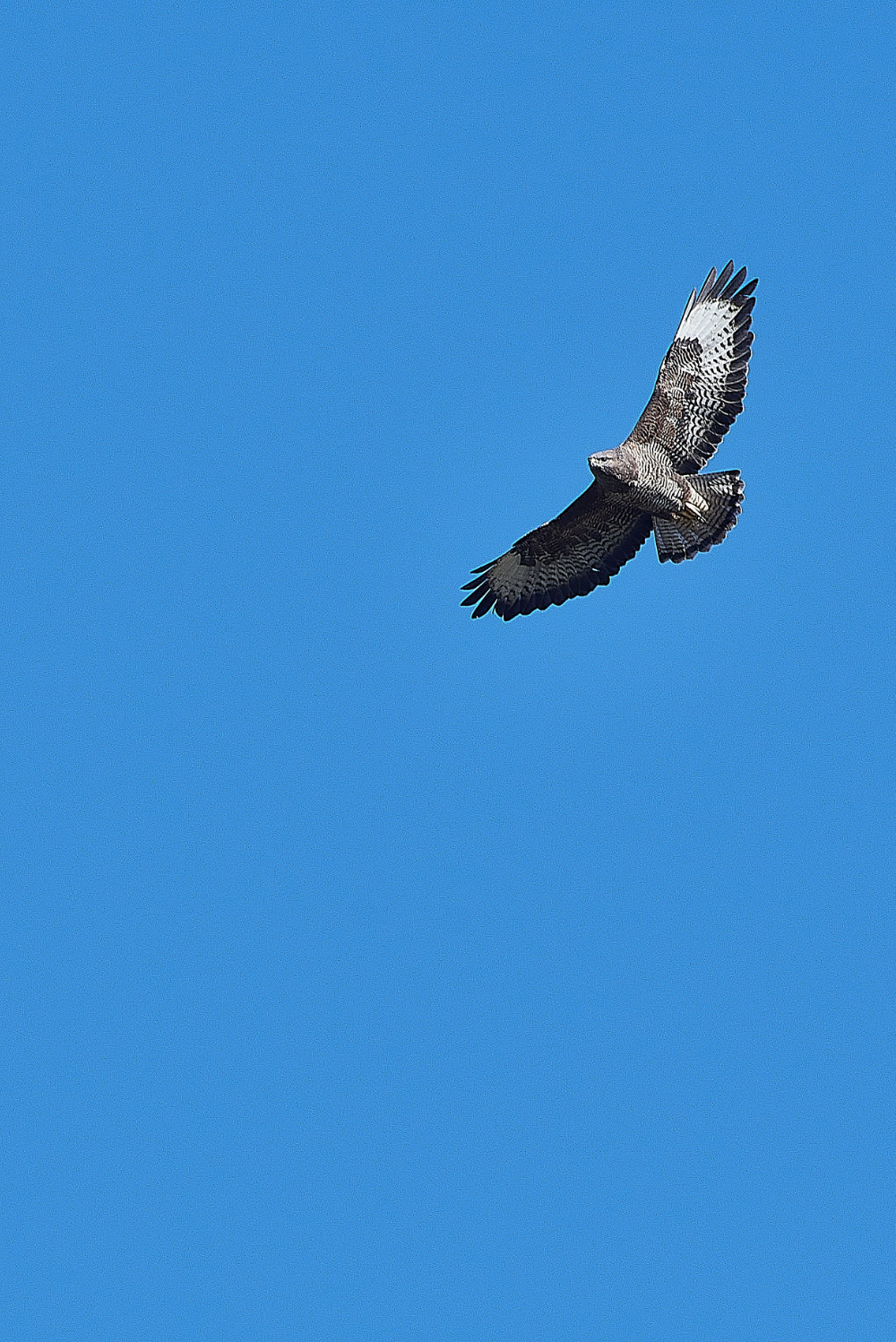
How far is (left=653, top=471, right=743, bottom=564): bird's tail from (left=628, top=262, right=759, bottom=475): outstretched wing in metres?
0.27

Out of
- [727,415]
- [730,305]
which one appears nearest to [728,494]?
[727,415]

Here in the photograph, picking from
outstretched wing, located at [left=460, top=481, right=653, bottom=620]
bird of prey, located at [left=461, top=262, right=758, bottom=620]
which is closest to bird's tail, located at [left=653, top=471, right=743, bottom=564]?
bird of prey, located at [left=461, top=262, right=758, bottom=620]

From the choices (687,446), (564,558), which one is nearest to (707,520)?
(687,446)

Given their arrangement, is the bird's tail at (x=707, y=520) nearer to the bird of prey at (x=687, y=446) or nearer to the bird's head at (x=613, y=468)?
the bird of prey at (x=687, y=446)

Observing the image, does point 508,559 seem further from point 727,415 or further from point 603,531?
point 727,415

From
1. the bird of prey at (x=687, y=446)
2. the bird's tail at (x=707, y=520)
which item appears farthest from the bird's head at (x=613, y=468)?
the bird's tail at (x=707, y=520)

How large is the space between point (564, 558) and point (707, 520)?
186cm

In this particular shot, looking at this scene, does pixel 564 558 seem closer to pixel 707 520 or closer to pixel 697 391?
pixel 707 520

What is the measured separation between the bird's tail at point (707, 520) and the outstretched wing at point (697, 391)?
10.6 inches

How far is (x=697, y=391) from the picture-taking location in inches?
687

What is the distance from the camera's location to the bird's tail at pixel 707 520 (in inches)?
688

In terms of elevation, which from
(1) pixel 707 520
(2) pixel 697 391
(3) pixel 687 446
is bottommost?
(1) pixel 707 520

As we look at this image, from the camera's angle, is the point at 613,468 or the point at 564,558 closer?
the point at 613,468

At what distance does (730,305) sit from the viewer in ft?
58.1
